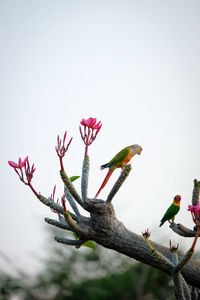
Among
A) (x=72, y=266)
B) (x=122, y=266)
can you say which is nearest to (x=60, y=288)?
(x=72, y=266)

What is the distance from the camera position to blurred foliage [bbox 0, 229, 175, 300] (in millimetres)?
15578

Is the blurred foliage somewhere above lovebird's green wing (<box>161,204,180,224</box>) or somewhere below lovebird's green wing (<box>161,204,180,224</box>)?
below

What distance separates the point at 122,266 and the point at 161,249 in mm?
15202

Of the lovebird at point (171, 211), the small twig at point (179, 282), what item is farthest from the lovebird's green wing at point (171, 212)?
the small twig at point (179, 282)

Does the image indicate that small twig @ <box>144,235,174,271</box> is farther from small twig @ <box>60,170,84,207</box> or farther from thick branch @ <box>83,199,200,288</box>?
small twig @ <box>60,170,84,207</box>

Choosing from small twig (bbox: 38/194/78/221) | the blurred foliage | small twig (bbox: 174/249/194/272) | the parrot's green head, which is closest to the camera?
small twig (bbox: 174/249/194/272)

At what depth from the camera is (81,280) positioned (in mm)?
15703

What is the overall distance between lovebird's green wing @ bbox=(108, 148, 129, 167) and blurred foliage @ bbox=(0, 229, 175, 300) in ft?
41.9

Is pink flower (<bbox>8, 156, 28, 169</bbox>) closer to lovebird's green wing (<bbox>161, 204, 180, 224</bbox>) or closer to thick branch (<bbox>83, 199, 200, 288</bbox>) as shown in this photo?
thick branch (<bbox>83, 199, 200, 288</bbox>)

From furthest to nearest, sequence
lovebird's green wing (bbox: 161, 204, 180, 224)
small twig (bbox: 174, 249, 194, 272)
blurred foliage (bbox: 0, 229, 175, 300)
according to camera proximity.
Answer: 1. blurred foliage (bbox: 0, 229, 175, 300)
2. lovebird's green wing (bbox: 161, 204, 180, 224)
3. small twig (bbox: 174, 249, 194, 272)

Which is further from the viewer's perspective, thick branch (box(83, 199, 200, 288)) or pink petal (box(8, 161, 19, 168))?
pink petal (box(8, 161, 19, 168))

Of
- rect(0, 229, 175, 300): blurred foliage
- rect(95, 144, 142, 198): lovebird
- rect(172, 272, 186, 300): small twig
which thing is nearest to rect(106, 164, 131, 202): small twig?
rect(172, 272, 186, 300): small twig

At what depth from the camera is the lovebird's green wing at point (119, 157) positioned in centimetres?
358

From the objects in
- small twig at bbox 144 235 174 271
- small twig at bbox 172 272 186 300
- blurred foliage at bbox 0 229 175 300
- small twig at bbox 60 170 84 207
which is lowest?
blurred foliage at bbox 0 229 175 300
